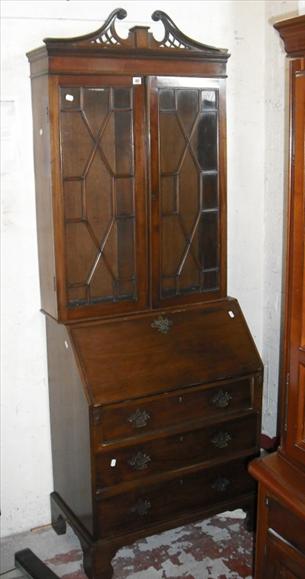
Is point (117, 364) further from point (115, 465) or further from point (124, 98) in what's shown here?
point (124, 98)

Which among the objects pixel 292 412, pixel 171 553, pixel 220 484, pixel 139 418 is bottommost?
pixel 171 553

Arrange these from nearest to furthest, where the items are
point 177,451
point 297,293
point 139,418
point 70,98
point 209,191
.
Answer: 1. point 297,293
2. point 70,98
3. point 139,418
4. point 177,451
5. point 209,191

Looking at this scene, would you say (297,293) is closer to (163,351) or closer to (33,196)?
(163,351)

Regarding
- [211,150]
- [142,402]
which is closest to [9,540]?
[142,402]

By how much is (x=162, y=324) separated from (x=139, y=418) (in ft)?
1.22

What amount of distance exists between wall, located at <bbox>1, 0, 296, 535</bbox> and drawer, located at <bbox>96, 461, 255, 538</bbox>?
53 cm

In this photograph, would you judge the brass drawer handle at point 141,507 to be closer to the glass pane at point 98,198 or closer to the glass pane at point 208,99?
the glass pane at point 98,198

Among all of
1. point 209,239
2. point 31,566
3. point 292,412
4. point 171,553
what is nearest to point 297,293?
point 292,412

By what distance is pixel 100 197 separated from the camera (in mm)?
2465

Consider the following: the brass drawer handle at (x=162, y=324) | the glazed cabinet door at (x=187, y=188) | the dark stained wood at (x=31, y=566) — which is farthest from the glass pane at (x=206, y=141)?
the dark stained wood at (x=31, y=566)

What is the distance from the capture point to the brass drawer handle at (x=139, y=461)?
8.10ft

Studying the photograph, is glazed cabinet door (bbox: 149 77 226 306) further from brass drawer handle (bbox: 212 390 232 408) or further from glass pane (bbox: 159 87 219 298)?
brass drawer handle (bbox: 212 390 232 408)

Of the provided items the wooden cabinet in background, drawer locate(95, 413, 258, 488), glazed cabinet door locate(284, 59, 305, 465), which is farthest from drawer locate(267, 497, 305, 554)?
drawer locate(95, 413, 258, 488)

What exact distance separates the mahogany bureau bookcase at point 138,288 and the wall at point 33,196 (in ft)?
0.34
